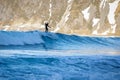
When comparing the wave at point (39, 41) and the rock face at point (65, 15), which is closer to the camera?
the wave at point (39, 41)

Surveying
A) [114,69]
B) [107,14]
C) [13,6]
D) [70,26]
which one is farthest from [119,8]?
[114,69]

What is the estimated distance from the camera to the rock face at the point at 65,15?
118938 millimetres

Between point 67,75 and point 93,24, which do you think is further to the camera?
point 93,24

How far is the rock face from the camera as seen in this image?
390ft

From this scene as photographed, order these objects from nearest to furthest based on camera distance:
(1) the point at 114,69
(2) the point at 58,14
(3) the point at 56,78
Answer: (3) the point at 56,78 < (1) the point at 114,69 < (2) the point at 58,14

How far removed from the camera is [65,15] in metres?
128

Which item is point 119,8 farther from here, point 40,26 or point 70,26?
point 40,26

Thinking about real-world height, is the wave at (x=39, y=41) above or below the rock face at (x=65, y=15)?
above

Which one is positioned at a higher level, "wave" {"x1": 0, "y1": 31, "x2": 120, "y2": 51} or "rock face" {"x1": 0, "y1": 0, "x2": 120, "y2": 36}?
"wave" {"x1": 0, "y1": 31, "x2": 120, "y2": 51}

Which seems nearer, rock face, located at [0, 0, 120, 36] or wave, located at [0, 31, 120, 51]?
wave, located at [0, 31, 120, 51]

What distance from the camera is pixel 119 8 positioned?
387 ft

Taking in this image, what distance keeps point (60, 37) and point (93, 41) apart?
422 cm

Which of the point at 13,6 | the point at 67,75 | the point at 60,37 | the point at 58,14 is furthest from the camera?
the point at 13,6

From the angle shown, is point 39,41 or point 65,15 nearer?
point 39,41
